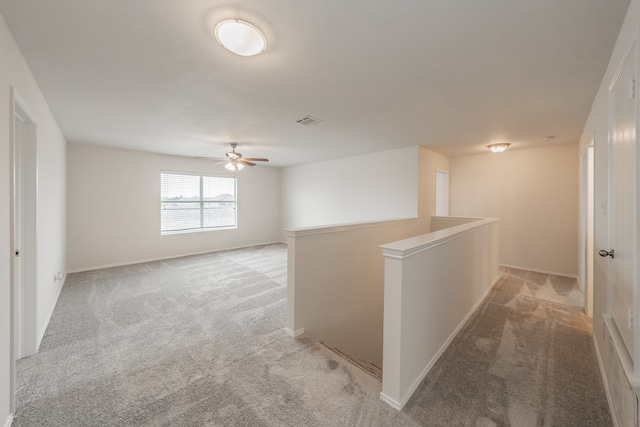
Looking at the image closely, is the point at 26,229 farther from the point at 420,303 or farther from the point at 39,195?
the point at 420,303

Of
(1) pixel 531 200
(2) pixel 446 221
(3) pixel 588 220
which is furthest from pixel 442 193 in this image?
(3) pixel 588 220

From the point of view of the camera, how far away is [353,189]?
19.1ft

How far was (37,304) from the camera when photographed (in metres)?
2.29

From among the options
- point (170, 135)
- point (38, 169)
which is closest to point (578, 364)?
point (38, 169)

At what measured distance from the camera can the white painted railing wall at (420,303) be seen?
163cm

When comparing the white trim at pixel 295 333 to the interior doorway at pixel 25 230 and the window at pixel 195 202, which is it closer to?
the interior doorway at pixel 25 230

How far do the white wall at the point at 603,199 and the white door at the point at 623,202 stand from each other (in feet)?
0.55

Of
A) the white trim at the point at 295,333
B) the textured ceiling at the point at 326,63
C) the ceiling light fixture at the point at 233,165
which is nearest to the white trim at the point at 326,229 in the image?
the white trim at the point at 295,333

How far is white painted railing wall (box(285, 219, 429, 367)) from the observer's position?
2451 mm

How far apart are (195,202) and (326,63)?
5349mm

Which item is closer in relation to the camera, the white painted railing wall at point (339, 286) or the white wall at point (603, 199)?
the white wall at point (603, 199)

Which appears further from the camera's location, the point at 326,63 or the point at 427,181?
the point at 427,181

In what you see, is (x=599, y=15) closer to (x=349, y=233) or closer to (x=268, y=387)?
(x=349, y=233)

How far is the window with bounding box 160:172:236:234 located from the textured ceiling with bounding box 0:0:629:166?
2.21m
